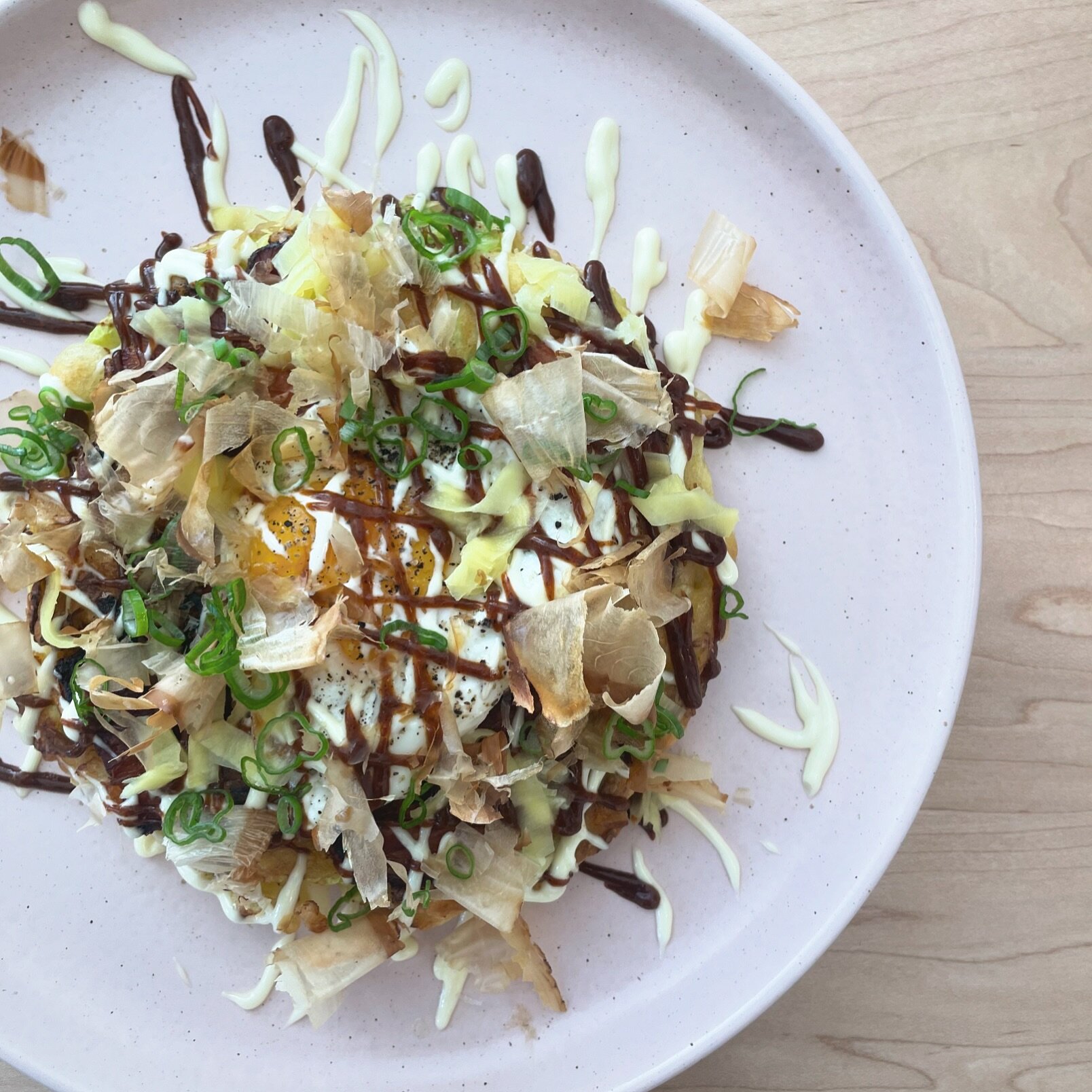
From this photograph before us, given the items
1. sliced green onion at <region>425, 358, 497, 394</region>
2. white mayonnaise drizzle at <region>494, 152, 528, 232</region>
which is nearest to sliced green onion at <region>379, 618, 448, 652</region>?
sliced green onion at <region>425, 358, 497, 394</region>

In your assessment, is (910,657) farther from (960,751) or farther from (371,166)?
(371,166)

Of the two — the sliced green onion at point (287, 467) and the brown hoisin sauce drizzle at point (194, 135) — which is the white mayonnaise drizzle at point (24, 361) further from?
the sliced green onion at point (287, 467)

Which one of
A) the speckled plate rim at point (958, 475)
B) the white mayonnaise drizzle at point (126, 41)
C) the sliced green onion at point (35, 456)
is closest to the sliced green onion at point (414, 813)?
the speckled plate rim at point (958, 475)

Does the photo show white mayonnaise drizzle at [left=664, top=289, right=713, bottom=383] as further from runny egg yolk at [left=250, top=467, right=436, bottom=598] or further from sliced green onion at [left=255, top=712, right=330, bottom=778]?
sliced green onion at [left=255, top=712, right=330, bottom=778]

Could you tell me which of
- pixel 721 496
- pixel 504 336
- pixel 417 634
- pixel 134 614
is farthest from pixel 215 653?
pixel 721 496

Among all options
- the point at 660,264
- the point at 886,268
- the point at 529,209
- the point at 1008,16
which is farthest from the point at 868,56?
the point at 529,209
